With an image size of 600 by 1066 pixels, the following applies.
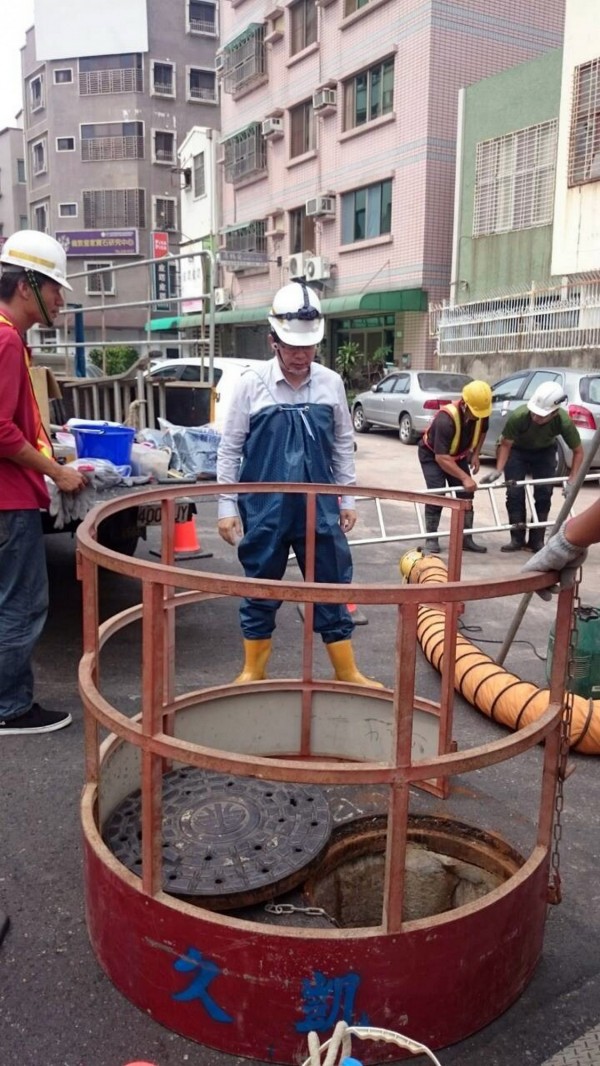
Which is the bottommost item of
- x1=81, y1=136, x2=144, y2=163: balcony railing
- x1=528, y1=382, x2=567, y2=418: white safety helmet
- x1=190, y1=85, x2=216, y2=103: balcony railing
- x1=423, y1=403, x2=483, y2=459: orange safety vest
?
x1=423, y1=403, x2=483, y2=459: orange safety vest

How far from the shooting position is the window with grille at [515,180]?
67.4 feet

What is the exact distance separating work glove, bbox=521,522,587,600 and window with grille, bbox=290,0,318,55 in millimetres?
30765

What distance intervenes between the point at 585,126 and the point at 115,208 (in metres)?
35.0

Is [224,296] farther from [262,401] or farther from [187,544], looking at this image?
[262,401]

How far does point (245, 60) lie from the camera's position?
32.5m

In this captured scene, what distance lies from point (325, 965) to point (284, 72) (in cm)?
3308

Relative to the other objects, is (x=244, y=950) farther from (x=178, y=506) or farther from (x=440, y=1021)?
(x=178, y=506)

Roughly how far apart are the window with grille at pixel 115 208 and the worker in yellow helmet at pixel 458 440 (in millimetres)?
43690

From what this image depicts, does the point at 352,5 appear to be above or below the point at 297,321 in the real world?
above

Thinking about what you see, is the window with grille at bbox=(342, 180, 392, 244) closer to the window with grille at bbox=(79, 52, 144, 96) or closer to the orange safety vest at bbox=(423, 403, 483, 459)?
the orange safety vest at bbox=(423, 403, 483, 459)

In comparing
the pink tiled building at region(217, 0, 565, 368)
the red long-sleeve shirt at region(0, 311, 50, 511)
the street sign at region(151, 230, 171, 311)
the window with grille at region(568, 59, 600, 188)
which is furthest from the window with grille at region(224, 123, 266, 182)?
the red long-sleeve shirt at region(0, 311, 50, 511)

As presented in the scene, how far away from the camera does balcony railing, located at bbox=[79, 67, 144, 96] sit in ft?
152

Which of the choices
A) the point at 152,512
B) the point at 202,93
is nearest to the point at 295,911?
the point at 152,512

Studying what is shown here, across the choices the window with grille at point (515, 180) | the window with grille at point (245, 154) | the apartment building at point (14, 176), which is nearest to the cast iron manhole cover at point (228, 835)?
the window with grille at point (515, 180)
